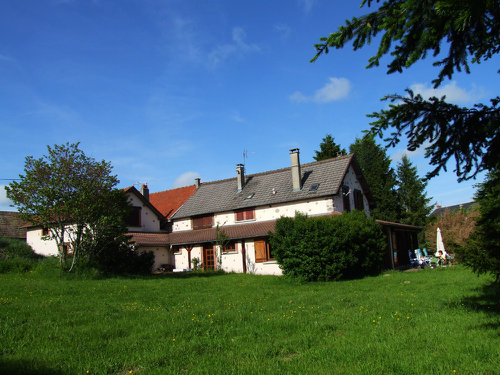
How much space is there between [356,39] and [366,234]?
51.0 feet

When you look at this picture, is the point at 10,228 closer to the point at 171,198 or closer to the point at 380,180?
the point at 171,198

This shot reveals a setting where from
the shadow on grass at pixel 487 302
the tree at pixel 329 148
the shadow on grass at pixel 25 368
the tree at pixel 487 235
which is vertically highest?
the tree at pixel 329 148

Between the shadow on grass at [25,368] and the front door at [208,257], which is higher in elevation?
the front door at [208,257]

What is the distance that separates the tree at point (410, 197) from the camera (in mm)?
38969

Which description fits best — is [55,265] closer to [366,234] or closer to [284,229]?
[284,229]

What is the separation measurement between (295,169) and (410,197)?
18.5 m

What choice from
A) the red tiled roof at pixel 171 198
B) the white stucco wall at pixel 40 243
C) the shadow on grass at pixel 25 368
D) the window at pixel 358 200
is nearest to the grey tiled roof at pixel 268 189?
the window at pixel 358 200

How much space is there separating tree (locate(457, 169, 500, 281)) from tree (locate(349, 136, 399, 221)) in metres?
32.2

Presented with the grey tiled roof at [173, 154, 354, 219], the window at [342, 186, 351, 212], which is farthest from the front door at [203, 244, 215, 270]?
the window at [342, 186, 351, 212]

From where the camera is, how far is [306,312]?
9.34 m

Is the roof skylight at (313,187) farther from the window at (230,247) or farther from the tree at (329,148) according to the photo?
the tree at (329,148)

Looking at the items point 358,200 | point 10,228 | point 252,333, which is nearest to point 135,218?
point 10,228

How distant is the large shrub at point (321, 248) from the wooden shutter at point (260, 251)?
581cm

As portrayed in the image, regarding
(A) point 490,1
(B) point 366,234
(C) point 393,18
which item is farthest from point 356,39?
(B) point 366,234
